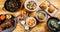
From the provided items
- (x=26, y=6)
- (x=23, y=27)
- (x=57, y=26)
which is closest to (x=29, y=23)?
(x=23, y=27)

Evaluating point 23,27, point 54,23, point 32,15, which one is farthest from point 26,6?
point 54,23

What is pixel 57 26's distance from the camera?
1.64 meters

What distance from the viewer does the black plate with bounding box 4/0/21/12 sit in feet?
5.73

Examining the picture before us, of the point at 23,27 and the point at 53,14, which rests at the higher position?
the point at 53,14

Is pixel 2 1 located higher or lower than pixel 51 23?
higher

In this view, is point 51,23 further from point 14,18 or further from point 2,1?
point 2,1

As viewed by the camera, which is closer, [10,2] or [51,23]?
[51,23]

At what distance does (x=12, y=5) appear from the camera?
1.75 metres

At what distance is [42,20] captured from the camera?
1693 mm

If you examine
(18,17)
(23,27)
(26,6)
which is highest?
(26,6)

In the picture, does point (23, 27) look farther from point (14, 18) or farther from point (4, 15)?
point (4, 15)

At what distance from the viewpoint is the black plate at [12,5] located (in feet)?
5.73

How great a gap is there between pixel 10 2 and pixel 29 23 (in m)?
0.32

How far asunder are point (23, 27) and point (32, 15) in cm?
17
